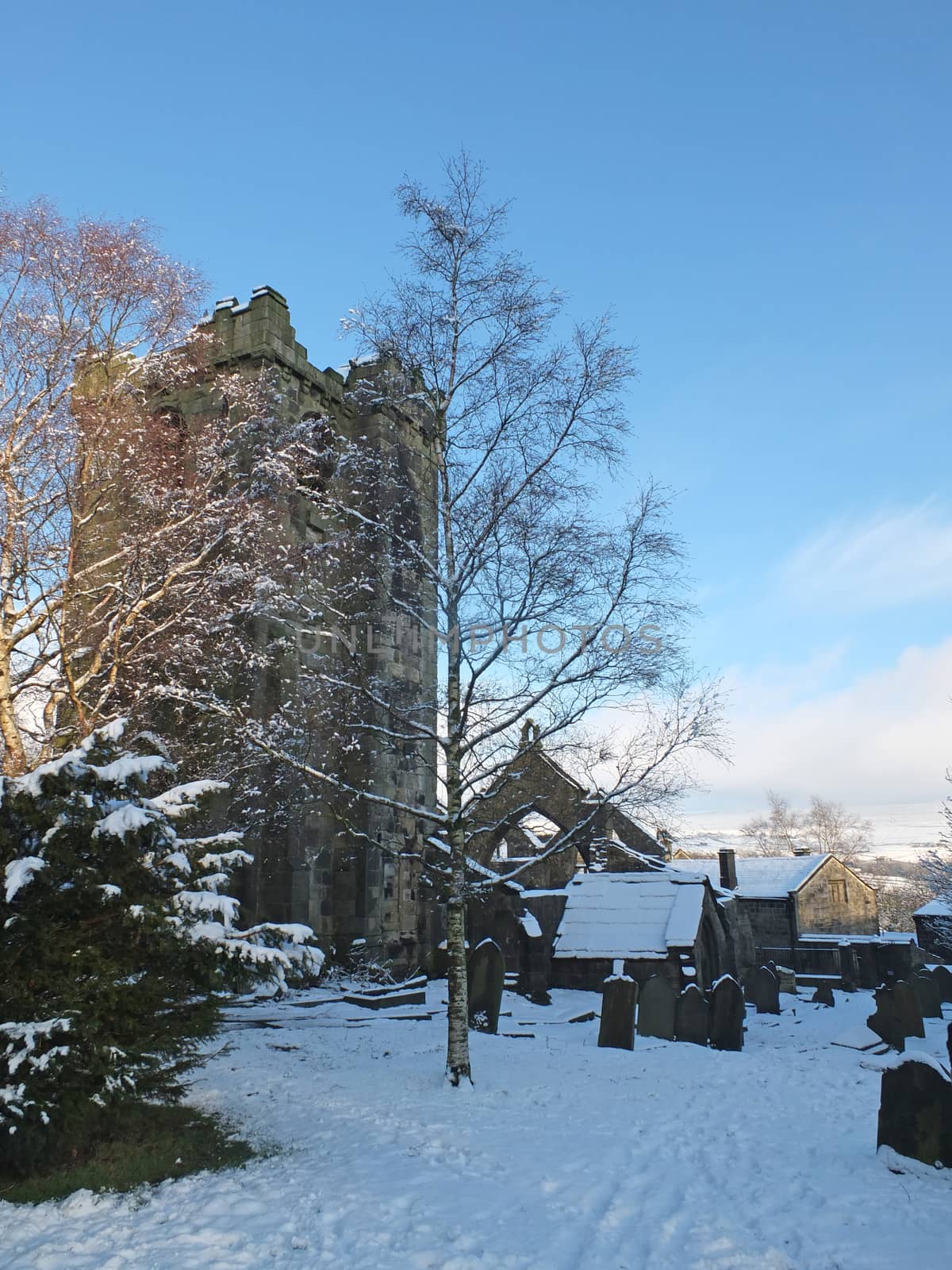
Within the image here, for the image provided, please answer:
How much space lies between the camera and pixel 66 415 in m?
12.6

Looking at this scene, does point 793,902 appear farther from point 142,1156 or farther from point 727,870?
point 142,1156

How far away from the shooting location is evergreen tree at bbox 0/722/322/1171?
540cm

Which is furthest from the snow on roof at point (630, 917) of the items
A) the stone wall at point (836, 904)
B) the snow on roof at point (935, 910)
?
the stone wall at point (836, 904)

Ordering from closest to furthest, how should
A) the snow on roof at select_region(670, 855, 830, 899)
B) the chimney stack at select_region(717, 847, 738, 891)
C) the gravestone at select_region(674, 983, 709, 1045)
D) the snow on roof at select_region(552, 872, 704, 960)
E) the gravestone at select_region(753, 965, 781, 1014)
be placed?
the gravestone at select_region(674, 983, 709, 1045), the snow on roof at select_region(552, 872, 704, 960), the gravestone at select_region(753, 965, 781, 1014), the chimney stack at select_region(717, 847, 738, 891), the snow on roof at select_region(670, 855, 830, 899)

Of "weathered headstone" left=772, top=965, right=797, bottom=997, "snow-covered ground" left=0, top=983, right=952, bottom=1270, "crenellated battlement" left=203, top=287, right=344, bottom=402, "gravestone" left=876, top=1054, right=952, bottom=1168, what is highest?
"crenellated battlement" left=203, top=287, right=344, bottom=402

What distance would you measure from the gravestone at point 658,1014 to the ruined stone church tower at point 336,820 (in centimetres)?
497

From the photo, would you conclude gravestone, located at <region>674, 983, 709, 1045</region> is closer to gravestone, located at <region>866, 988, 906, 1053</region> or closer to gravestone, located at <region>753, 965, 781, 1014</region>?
gravestone, located at <region>866, 988, 906, 1053</region>

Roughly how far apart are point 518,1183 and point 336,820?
392 inches

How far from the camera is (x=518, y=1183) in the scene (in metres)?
5.89

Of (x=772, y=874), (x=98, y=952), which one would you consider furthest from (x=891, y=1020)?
(x=772, y=874)

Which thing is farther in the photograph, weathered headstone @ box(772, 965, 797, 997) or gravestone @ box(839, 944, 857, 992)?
weathered headstone @ box(772, 965, 797, 997)

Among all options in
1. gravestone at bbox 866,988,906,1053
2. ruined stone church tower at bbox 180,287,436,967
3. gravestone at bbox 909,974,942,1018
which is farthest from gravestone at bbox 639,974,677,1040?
gravestone at bbox 909,974,942,1018

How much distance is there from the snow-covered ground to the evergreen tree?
65cm

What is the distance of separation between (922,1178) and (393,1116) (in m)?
4.27
